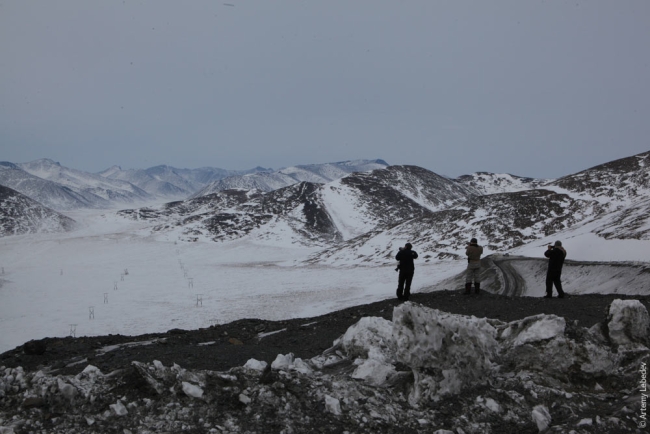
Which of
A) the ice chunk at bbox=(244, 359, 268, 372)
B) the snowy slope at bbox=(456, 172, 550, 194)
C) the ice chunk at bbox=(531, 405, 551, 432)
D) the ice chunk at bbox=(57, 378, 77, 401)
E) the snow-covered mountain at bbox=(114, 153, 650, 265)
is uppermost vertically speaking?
the snowy slope at bbox=(456, 172, 550, 194)

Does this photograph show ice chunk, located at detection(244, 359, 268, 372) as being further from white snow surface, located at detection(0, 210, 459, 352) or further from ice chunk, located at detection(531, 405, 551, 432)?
white snow surface, located at detection(0, 210, 459, 352)

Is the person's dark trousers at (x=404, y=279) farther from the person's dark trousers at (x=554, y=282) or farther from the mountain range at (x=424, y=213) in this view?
the mountain range at (x=424, y=213)

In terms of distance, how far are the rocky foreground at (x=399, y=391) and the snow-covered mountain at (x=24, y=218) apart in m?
150

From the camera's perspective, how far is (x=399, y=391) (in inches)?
275

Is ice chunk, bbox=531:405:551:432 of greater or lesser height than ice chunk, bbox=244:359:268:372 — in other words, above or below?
below

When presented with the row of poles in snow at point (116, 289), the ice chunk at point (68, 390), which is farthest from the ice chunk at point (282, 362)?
the row of poles in snow at point (116, 289)

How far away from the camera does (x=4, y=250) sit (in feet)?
273

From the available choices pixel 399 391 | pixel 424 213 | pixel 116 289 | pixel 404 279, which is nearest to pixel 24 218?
pixel 116 289

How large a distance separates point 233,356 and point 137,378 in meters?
3.00

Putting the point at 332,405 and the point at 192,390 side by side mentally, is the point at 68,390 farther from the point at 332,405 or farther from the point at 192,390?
the point at 332,405

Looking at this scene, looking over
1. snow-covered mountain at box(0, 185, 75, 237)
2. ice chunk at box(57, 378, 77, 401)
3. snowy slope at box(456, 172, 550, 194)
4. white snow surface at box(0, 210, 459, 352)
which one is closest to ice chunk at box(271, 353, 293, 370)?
ice chunk at box(57, 378, 77, 401)

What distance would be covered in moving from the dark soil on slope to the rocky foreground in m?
1.44

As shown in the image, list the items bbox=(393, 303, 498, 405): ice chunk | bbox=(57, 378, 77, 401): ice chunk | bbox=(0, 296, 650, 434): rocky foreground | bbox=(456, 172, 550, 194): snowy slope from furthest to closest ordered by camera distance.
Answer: bbox=(456, 172, 550, 194): snowy slope
bbox=(393, 303, 498, 405): ice chunk
bbox=(57, 378, 77, 401): ice chunk
bbox=(0, 296, 650, 434): rocky foreground

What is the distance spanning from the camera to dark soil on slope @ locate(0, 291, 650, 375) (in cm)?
936
